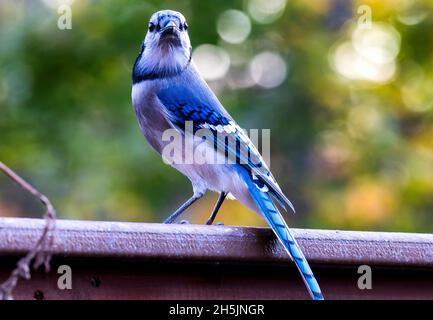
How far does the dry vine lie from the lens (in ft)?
4.04

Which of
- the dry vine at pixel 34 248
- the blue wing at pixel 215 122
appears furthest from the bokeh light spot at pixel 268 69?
the dry vine at pixel 34 248

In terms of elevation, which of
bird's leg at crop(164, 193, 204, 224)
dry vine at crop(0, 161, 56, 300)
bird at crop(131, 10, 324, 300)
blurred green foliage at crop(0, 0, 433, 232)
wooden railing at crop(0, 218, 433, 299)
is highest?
blurred green foliage at crop(0, 0, 433, 232)

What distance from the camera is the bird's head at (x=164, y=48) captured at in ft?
9.57

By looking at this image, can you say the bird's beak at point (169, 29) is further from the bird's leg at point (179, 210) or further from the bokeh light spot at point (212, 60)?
the bokeh light spot at point (212, 60)

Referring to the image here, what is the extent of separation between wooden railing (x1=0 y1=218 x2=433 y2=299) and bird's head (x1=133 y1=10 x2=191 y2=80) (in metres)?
1.22

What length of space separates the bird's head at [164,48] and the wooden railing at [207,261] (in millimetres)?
1219

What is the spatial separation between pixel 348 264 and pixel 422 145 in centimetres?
485

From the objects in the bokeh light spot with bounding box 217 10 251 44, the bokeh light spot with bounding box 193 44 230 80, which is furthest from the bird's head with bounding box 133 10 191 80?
the bokeh light spot with bounding box 217 10 251 44

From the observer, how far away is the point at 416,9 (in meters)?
6.28

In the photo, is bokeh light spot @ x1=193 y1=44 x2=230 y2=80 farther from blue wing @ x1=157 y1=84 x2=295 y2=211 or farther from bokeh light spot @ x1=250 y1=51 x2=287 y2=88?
blue wing @ x1=157 y1=84 x2=295 y2=211

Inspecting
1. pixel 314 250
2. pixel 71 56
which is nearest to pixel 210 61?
pixel 71 56
